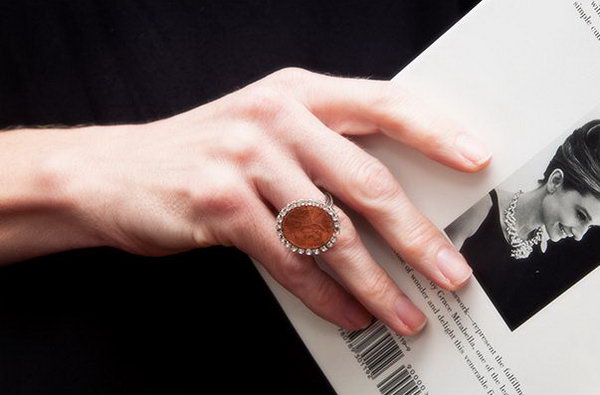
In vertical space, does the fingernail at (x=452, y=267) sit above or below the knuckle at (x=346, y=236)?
below

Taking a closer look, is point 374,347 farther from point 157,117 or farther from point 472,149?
point 157,117

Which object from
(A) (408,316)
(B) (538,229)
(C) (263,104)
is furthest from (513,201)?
(C) (263,104)

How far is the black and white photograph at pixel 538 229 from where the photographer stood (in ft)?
1.80

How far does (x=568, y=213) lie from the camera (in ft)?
1.85

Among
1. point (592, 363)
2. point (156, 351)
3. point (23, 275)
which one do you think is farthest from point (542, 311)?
point (23, 275)

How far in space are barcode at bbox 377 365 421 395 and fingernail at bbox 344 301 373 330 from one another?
0.05m

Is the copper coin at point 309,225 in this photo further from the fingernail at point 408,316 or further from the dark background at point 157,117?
the dark background at point 157,117

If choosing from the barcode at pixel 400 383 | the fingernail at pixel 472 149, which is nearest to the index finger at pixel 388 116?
the fingernail at pixel 472 149

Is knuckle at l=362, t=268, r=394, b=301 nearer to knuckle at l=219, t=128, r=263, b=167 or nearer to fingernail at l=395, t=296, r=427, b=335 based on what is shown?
fingernail at l=395, t=296, r=427, b=335

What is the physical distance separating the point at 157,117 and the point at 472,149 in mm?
403

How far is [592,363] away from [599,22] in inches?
10.8

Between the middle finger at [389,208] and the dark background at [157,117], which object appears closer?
the middle finger at [389,208]

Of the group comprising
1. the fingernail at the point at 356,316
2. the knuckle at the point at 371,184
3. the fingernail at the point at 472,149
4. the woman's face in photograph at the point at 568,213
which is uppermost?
the knuckle at the point at 371,184

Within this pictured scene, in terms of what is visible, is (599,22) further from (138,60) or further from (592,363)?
(138,60)
